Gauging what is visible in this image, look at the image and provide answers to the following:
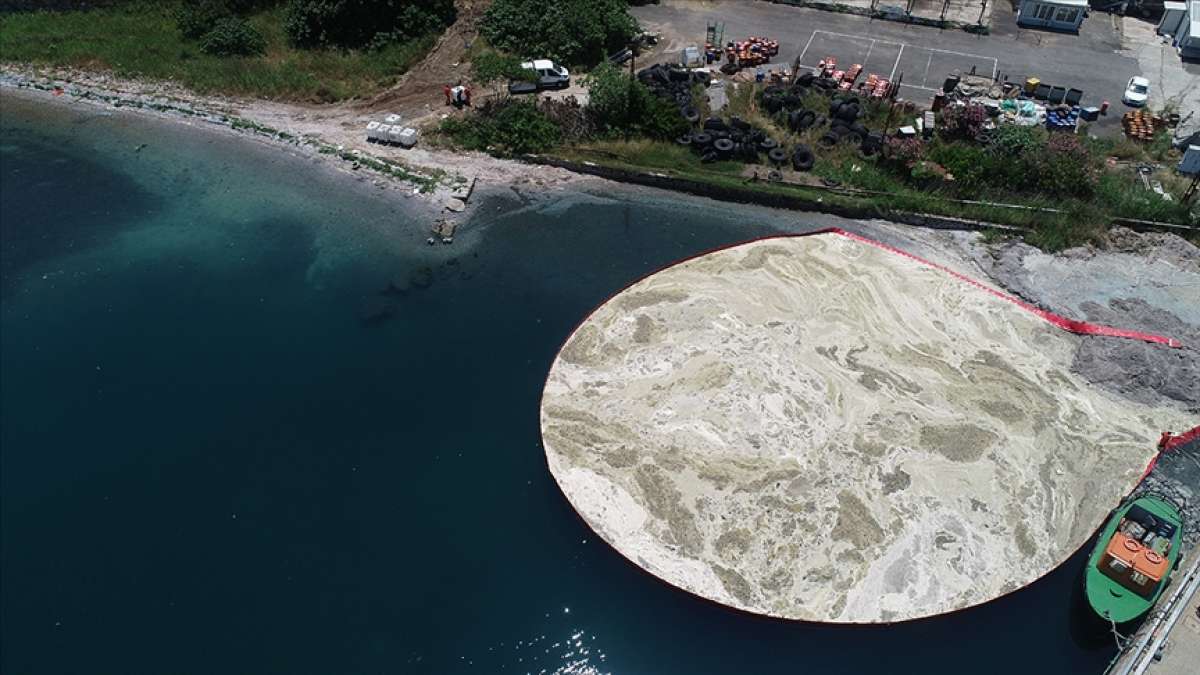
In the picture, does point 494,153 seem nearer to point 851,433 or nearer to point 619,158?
point 619,158

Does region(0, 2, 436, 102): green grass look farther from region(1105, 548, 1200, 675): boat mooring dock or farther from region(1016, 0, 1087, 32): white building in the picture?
region(1105, 548, 1200, 675): boat mooring dock

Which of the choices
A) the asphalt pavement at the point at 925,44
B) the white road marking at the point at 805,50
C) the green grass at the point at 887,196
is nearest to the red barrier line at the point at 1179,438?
the green grass at the point at 887,196

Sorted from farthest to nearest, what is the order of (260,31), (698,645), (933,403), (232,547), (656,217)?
(260,31) < (656,217) < (933,403) < (232,547) < (698,645)

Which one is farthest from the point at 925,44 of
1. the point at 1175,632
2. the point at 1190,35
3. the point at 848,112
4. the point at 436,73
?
the point at 1175,632

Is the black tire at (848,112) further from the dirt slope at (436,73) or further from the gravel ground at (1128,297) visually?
the dirt slope at (436,73)

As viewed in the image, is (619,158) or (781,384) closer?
(781,384)

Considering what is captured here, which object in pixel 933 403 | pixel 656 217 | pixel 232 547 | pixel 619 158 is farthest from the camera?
pixel 619 158

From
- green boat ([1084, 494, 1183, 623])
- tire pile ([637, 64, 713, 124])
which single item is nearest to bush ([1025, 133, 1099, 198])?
tire pile ([637, 64, 713, 124])

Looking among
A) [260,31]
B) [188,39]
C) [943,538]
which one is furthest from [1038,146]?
[188,39]
